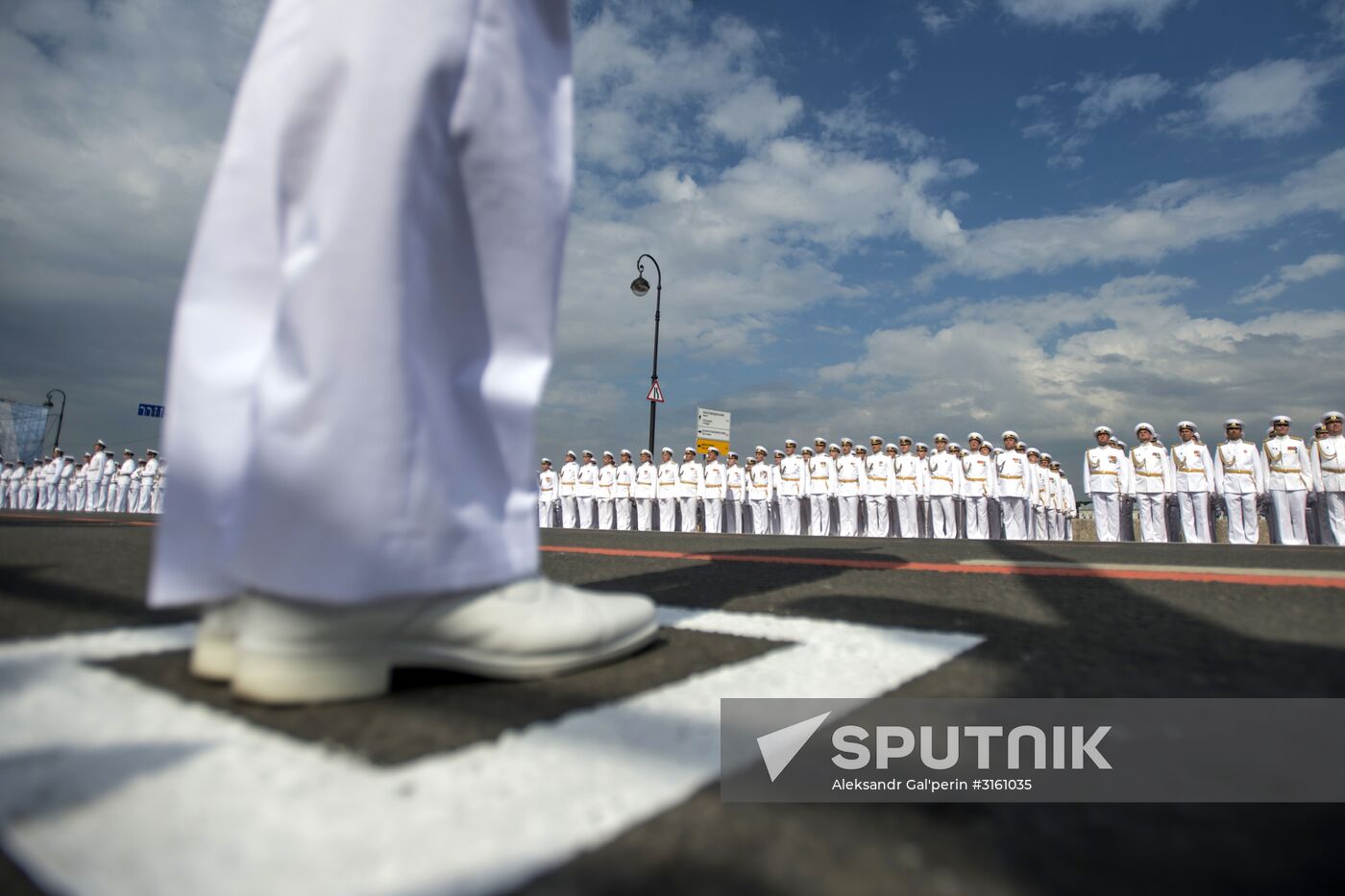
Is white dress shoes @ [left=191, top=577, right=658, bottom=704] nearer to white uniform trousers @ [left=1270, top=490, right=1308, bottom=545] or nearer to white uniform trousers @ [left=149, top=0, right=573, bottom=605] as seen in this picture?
white uniform trousers @ [left=149, top=0, right=573, bottom=605]

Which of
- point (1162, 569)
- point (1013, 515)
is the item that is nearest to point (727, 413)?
point (1013, 515)

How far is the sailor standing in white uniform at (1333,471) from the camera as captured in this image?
40.0 feet

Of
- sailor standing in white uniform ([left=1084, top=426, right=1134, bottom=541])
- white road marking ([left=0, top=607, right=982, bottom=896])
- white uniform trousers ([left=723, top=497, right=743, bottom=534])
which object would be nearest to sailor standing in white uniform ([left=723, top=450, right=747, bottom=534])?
white uniform trousers ([left=723, top=497, right=743, bottom=534])

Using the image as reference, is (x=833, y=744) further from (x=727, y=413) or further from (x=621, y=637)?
(x=727, y=413)

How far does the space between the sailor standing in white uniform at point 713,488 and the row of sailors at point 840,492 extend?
0.03m

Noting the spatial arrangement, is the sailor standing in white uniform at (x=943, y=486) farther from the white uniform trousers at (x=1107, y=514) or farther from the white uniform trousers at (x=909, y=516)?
the white uniform trousers at (x=1107, y=514)

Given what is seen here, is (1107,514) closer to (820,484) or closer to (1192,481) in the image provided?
(1192,481)

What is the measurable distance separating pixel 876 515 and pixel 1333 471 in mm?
8347

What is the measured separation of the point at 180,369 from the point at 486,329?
1.56ft

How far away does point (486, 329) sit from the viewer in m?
1.36

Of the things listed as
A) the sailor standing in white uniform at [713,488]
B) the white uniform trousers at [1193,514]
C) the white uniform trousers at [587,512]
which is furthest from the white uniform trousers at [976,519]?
the white uniform trousers at [587,512]

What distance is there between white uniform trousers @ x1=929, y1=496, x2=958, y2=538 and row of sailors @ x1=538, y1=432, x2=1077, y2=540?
2 cm

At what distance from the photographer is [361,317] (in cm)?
111

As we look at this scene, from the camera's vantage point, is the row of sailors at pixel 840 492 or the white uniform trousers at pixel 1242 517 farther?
the row of sailors at pixel 840 492
